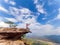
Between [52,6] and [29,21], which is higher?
[52,6]

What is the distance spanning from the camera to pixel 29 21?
3.34 m

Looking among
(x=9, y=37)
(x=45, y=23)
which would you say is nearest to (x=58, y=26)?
(x=45, y=23)

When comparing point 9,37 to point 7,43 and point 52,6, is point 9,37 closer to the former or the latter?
point 7,43

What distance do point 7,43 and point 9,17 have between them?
996 millimetres

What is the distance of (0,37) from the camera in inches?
93.1

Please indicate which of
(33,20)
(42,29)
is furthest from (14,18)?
(42,29)

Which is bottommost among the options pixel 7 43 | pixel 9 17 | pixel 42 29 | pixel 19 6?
pixel 7 43

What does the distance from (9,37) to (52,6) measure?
4.35ft

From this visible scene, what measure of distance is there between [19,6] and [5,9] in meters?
0.27

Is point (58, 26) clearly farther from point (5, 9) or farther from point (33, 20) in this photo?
point (5, 9)

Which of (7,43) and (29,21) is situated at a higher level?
(29,21)

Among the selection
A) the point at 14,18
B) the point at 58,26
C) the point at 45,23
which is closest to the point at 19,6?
the point at 14,18

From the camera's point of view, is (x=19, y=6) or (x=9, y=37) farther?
(x=19, y=6)

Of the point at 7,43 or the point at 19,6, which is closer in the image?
the point at 7,43
